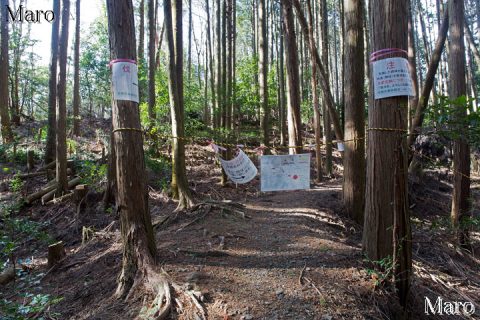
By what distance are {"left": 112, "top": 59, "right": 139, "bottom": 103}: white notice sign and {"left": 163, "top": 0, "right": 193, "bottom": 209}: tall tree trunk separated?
295cm

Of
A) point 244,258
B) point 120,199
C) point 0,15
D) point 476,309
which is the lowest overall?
point 476,309

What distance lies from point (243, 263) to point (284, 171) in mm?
1560

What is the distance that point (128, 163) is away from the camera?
11.9 feet

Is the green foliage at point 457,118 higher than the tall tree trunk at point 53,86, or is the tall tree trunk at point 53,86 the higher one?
the tall tree trunk at point 53,86

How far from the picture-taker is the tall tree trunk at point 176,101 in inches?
261

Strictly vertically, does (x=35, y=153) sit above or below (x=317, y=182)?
above

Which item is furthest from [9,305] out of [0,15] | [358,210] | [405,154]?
[0,15]

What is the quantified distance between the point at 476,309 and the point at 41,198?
9674 mm

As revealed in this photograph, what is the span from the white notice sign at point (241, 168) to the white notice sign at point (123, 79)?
2184 millimetres

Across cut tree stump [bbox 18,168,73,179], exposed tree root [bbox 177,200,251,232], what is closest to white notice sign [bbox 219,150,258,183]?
exposed tree root [bbox 177,200,251,232]

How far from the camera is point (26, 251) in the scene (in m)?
6.75

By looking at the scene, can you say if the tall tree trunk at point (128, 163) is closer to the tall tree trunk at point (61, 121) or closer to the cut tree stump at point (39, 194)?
the tall tree trunk at point (61, 121)

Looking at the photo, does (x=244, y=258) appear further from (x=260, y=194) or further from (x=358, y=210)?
(x=260, y=194)

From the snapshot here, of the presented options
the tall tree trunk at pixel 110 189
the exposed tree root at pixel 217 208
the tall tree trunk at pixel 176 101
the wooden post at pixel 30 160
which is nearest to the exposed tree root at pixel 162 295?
the exposed tree root at pixel 217 208
